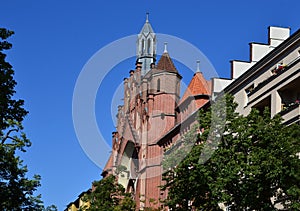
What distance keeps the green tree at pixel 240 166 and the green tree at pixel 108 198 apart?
2068cm

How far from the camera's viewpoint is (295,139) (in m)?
34.0

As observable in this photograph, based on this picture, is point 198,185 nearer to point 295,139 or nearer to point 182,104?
point 295,139

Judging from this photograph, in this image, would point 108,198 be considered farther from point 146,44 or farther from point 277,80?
point 146,44

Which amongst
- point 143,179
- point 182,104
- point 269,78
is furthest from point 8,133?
point 143,179

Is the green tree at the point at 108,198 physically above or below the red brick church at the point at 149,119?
below

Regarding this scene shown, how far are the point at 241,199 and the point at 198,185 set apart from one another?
246 centimetres

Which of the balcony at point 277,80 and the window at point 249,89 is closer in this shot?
the balcony at point 277,80

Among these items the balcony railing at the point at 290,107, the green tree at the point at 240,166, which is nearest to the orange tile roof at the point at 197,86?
the balcony railing at the point at 290,107

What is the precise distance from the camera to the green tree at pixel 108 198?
57.9 metres

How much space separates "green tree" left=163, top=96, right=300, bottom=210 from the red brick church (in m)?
33.2

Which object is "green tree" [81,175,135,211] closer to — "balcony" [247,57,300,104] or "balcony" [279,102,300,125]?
"balcony" [247,57,300,104]

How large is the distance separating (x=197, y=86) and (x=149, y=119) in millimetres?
11813

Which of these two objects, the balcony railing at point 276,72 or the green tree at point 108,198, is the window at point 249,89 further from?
the green tree at point 108,198

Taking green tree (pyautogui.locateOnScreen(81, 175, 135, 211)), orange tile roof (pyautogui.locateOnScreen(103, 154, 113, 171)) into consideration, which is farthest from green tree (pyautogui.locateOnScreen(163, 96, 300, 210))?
orange tile roof (pyautogui.locateOnScreen(103, 154, 113, 171))
